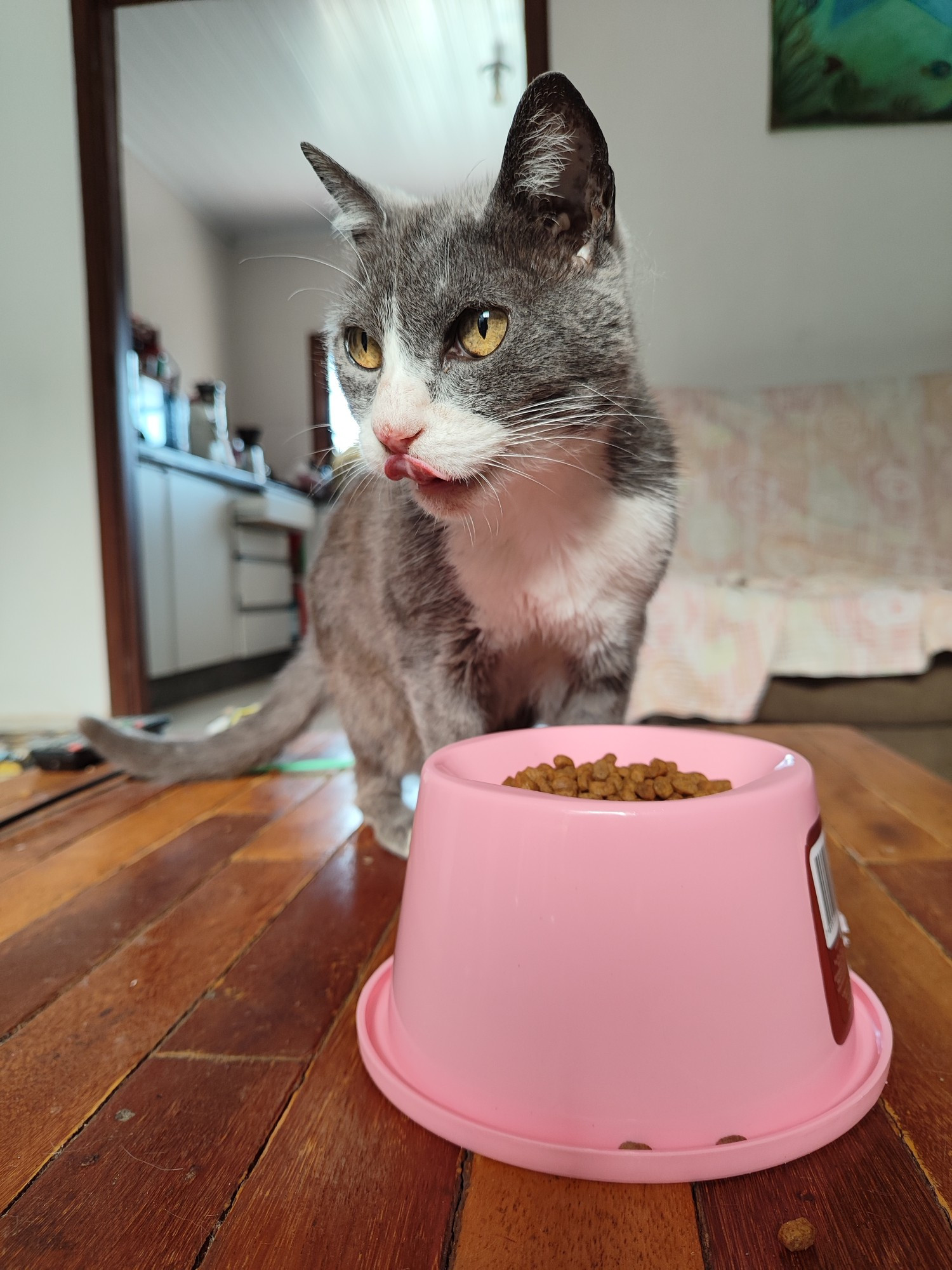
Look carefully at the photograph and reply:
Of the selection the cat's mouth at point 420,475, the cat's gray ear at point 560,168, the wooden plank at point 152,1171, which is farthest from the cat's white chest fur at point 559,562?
the wooden plank at point 152,1171

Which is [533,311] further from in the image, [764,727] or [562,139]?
[764,727]

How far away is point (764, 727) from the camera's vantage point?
1629mm

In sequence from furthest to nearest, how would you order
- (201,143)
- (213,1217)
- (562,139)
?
1. (201,143)
2. (562,139)
3. (213,1217)

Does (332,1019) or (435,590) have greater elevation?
(435,590)

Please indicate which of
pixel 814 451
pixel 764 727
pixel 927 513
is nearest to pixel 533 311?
pixel 764 727

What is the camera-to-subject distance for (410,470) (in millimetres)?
568

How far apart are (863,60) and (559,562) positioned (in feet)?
1.41

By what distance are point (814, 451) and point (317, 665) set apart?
139cm

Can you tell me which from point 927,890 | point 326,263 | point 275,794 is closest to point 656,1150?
point 927,890

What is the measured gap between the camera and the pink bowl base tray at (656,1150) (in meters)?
0.42

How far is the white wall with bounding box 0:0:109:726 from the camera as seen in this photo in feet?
6.40

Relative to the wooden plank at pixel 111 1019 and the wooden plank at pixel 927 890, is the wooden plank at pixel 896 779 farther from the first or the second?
the wooden plank at pixel 111 1019

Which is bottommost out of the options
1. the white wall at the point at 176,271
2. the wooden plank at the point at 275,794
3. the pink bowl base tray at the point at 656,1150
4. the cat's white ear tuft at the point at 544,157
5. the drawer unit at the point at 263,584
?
the wooden plank at the point at 275,794

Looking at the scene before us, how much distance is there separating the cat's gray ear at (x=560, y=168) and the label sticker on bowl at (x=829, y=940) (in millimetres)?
454
